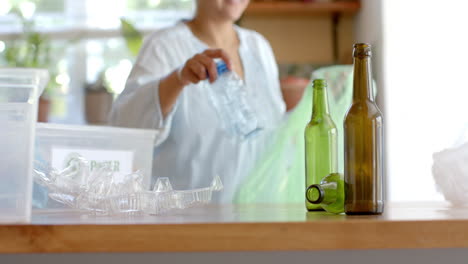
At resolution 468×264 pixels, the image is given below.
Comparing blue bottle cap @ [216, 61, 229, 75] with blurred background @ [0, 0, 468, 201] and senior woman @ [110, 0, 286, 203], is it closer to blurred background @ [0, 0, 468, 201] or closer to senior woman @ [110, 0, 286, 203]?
senior woman @ [110, 0, 286, 203]

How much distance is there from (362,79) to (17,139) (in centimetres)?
41

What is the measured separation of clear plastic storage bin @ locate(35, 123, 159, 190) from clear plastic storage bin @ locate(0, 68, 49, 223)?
1.47 feet

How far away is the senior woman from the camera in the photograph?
1465mm

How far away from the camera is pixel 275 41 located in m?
3.02

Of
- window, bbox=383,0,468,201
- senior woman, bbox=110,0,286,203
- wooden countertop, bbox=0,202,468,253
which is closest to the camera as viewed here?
wooden countertop, bbox=0,202,468,253

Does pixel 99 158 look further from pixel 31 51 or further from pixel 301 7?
pixel 31 51

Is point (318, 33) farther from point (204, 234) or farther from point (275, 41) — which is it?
point (204, 234)

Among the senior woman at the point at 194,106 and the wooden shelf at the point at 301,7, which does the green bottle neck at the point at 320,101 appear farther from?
the wooden shelf at the point at 301,7

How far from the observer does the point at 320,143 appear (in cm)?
90

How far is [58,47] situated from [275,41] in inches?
44.5

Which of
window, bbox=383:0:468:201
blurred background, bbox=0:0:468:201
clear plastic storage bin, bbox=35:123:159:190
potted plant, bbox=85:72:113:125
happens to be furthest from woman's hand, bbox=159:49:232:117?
potted plant, bbox=85:72:113:125

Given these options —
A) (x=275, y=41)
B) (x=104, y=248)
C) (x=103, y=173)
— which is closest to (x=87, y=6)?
(x=275, y=41)

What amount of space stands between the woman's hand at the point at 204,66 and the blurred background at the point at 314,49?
0.97 meters

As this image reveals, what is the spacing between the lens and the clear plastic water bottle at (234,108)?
1.53 meters
